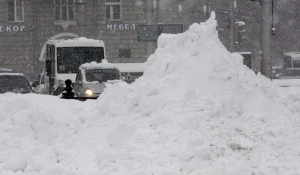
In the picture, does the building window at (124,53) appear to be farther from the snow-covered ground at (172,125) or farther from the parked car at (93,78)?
the snow-covered ground at (172,125)

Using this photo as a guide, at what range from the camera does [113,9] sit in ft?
A: 120

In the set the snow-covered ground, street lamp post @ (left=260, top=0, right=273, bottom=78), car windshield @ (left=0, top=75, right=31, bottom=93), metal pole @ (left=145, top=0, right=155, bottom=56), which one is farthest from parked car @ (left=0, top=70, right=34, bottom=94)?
metal pole @ (left=145, top=0, right=155, bottom=56)

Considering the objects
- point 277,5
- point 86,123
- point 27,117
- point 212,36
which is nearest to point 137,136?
point 86,123

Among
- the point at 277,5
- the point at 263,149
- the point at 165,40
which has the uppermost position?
the point at 277,5

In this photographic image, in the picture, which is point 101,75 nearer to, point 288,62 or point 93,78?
point 93,78

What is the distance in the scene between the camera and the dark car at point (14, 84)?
16.6m

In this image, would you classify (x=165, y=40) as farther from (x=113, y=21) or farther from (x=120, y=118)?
(x=113, y=21)

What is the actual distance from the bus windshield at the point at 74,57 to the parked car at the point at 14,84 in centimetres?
382

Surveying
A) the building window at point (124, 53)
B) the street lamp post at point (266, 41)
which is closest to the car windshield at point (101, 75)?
the street lamp post at point (266, 41)

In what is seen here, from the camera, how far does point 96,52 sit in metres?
21.5

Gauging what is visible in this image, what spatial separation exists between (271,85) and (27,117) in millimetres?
4048

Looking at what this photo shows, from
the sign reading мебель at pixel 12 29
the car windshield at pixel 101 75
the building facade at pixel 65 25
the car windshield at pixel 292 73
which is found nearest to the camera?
the car windshield at pixel 101 75

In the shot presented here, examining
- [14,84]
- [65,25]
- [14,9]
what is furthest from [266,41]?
[14,9]

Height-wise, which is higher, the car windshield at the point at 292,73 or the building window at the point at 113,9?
the building window at the point at 113,9
